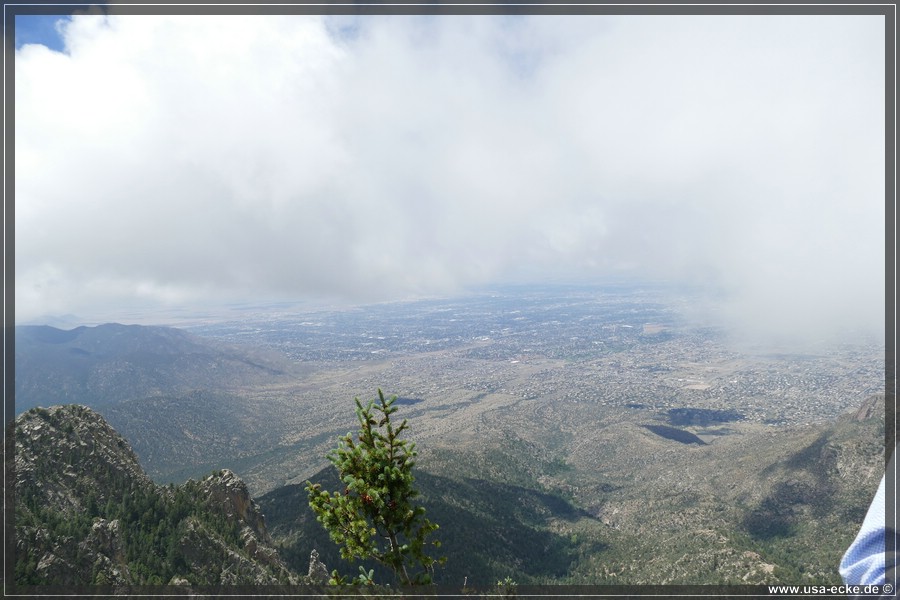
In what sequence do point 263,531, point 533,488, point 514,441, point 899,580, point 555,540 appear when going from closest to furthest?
point 899,580 → point 263,531 → point 555,540 → point 533,488 → point 514,441

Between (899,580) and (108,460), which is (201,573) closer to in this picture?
(108,460)

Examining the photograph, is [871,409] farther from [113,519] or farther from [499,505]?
[113,519]

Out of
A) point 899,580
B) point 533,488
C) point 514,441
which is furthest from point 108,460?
point 514,441

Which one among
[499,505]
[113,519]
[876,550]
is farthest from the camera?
[499,505]

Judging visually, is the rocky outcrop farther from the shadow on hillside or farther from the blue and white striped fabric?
the blue and white striped fabric

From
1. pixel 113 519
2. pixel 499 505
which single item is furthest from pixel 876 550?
pixel 499 505

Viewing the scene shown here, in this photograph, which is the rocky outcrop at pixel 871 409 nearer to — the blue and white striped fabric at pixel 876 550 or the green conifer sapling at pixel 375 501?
the blue and white striped fabric at pixel 876 550

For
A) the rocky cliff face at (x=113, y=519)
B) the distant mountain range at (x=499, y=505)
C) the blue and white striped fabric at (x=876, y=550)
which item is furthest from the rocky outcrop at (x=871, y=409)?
the blue and white striped fabric at (x=876, y=550)

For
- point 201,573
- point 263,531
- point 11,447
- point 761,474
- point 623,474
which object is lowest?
point 623,474
